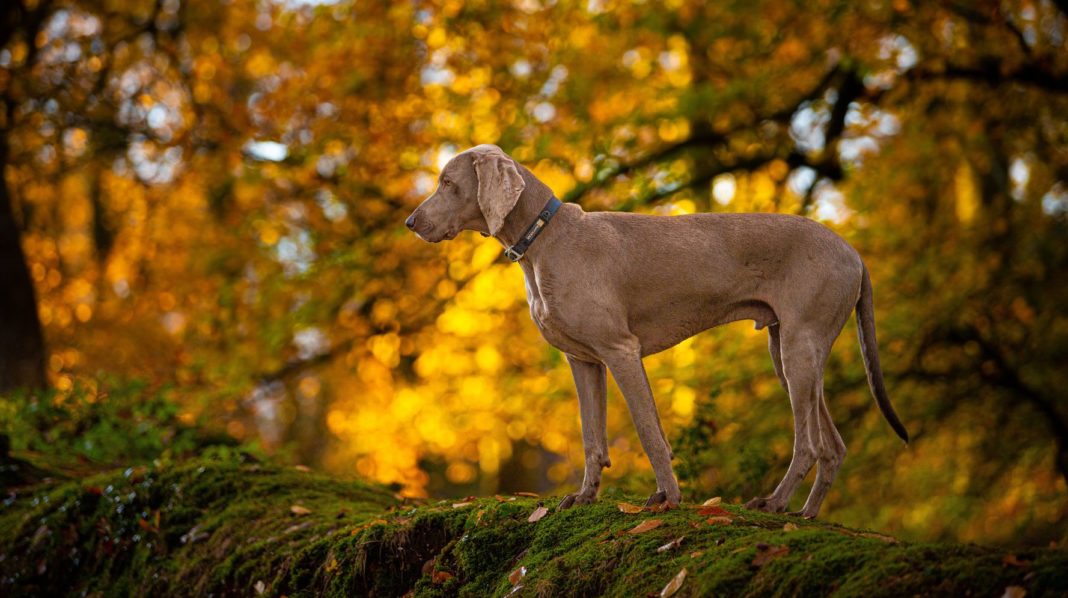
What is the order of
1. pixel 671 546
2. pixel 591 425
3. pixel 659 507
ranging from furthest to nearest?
pixel 591 425 → pixel 659 507 → pixel 671 546

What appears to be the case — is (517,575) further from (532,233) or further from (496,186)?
(496,186)

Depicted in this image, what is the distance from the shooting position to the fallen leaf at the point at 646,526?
4.60 m

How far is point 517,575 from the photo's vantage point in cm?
480

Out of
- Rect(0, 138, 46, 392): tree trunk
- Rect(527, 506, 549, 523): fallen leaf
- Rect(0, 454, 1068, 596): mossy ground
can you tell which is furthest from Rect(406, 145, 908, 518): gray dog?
Rect(0, 138, 46, 392): tree trunk

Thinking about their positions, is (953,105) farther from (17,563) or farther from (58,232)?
(58,232)

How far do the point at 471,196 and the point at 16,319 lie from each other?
32.9 feet

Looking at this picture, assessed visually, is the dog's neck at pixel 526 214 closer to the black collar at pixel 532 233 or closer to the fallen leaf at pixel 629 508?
the black collar at pixel 532 233

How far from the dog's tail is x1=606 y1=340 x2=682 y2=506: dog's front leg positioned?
1.14 metres

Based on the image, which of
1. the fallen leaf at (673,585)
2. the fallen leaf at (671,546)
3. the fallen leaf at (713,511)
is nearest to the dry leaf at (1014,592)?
the fallen leaf at (673,585)

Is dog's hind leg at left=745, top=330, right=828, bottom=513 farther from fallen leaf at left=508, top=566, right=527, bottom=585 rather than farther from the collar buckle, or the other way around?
the collar buckle

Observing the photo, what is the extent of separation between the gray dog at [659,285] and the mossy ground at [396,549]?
48 cm

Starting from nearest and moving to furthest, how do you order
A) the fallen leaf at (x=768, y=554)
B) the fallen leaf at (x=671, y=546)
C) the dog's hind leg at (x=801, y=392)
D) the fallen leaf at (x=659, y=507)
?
the fallen leaf at (x=768, y=554) < the fallen leaf at (x=671, y=546) < the fallen leaf at (x=659, y=507) < the dog's hind leg at (x=801, y=392)

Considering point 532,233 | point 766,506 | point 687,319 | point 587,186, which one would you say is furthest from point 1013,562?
point 587,186

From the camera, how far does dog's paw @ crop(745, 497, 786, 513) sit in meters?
5.10
